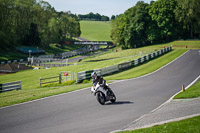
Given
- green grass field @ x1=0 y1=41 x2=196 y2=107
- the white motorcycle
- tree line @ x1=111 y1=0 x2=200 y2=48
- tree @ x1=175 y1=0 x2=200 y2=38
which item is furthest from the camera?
tree line @ x1=111 y1=0 x2=200 y2=48

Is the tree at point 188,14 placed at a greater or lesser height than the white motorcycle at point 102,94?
greater

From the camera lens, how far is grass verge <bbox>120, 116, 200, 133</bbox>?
24.6 ft

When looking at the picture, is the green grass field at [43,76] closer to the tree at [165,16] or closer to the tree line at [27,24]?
the tree at [165,16]

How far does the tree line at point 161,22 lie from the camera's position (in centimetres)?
7881

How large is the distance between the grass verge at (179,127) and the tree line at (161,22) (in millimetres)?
74758

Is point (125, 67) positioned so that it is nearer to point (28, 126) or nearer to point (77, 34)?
point (28, 126)

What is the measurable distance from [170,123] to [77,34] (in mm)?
126494

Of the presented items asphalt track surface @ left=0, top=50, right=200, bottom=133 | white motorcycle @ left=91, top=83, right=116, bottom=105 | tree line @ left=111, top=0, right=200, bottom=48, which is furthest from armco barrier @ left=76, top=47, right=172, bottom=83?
tree line @ left=111, top=0, right=200, bottom=48

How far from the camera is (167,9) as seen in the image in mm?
79938

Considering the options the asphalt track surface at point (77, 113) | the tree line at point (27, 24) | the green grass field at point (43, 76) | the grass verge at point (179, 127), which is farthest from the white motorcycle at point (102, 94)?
the tree line at point (27, 24)

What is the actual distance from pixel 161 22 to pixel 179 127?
7693 centimetres

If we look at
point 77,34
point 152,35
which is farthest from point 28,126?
point 77,34

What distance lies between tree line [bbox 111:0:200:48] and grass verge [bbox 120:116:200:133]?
74.8 meters

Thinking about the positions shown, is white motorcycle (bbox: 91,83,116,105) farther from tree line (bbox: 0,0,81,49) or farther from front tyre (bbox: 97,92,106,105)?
tree line (bbox: 0,0,81,49)
